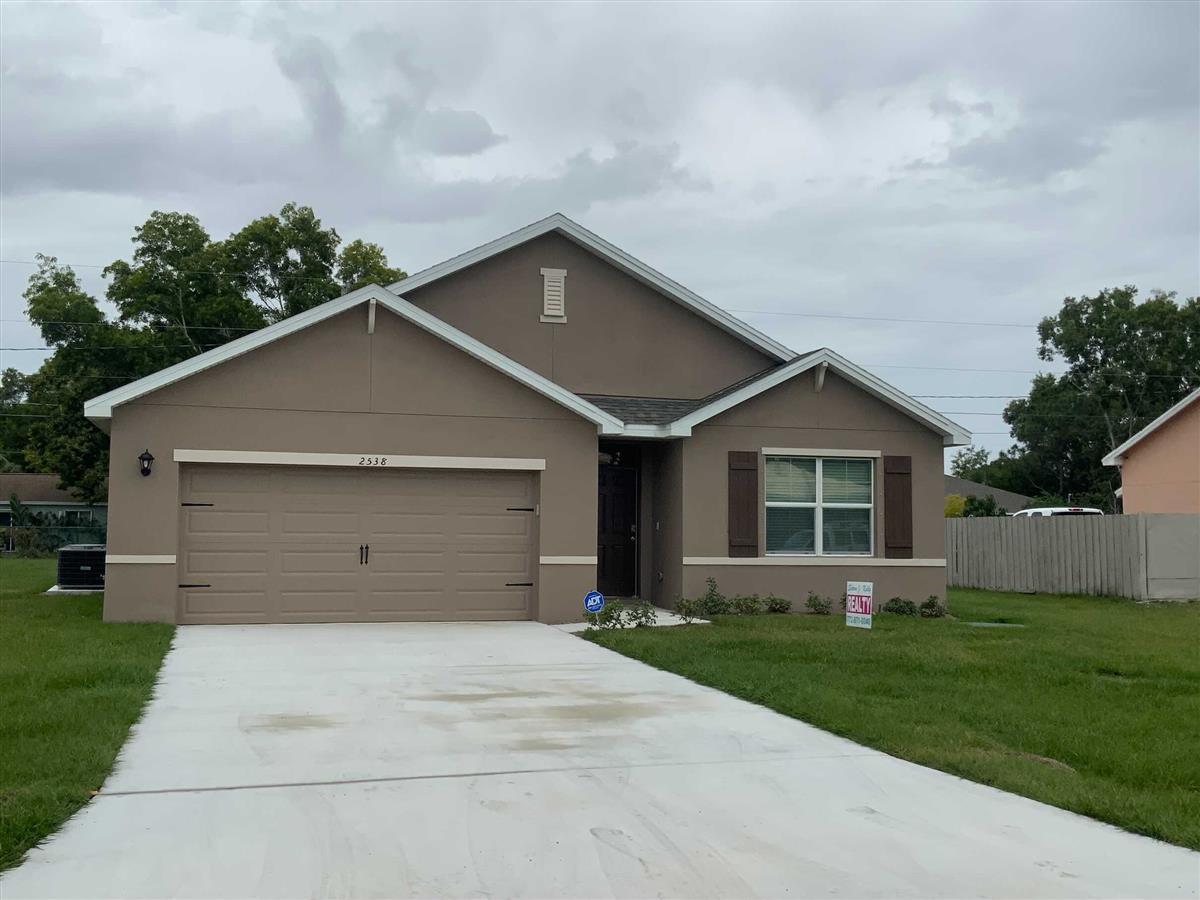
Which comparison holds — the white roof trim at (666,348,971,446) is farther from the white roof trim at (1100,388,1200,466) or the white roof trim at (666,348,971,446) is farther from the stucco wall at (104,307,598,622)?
the white roof trim at (1100,388,1200,466)

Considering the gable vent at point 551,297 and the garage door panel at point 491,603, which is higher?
the gable vent at point 551,297

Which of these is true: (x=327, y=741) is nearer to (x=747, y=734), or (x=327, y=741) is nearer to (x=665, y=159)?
(x=747, y=734)

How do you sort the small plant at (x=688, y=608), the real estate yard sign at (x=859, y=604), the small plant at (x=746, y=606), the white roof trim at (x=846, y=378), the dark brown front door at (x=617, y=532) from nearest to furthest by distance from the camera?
1. the real estate yard sign at (x=859, y=604)
2. the small plant at (x=688, y=608)
3. the small plant at (x=746, y=606)
4. the white roof trim at (x=846, y=378)
5. the dark brown front door at (x=617, y=532)

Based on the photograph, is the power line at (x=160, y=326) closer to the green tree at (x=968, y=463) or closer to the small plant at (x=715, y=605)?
the small plant at (x=715, y=605)

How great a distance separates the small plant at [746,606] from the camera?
15570mm

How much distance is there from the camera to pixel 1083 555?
21.2m

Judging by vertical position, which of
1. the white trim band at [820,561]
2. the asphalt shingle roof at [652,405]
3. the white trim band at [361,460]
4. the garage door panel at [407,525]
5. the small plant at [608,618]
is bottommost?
the small plant at [608,618]

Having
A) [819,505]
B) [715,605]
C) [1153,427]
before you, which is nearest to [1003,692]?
[715,605]

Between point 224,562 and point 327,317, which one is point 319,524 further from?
point 327,317

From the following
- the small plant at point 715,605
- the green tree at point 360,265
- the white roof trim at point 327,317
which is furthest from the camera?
the green tree at point 360,265

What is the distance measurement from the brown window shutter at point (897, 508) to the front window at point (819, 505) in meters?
0.24

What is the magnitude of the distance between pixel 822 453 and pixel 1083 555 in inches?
310

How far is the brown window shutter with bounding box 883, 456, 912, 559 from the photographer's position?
16578 millimetres

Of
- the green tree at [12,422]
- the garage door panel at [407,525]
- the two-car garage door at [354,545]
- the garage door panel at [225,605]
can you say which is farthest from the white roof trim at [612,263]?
the green tree at [12,422]
